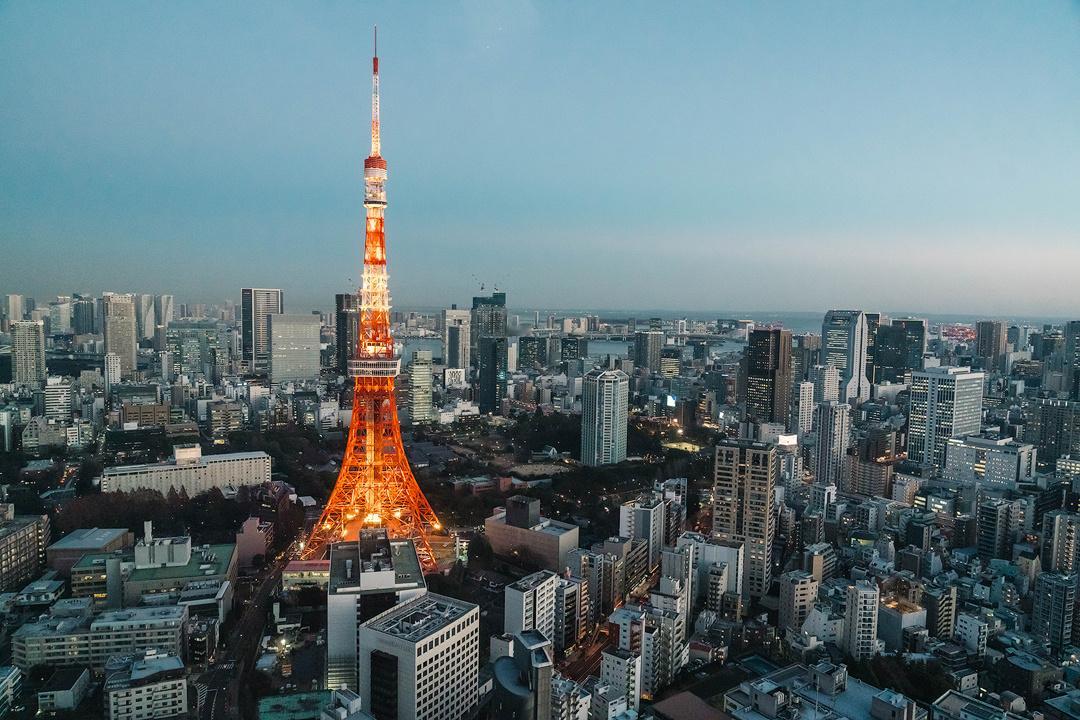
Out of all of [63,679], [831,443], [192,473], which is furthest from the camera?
[831,443]

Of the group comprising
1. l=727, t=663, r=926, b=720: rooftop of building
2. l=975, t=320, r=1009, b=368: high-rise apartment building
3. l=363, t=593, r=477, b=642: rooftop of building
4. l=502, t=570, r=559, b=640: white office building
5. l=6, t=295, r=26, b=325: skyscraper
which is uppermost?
l=6, t=295, r=26, b=325: skyscraper

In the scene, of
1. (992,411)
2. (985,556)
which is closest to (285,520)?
(985,556)

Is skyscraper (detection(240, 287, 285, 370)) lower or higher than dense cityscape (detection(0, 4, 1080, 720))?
higher

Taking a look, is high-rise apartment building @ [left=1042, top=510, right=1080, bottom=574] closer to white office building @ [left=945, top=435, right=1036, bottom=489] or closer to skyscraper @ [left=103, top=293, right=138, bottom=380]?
white office building @ [left=945, top=435, right=1036, bottom=489]

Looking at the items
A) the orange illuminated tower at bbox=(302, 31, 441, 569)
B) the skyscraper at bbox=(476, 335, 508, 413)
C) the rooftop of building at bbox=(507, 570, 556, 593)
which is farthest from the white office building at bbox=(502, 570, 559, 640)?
the skyscraper at bbox=(476, 335, 508, 413)

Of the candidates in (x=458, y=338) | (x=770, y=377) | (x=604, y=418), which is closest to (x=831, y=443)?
(x=604, y=418)

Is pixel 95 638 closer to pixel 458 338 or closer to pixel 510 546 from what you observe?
pixel 510 546

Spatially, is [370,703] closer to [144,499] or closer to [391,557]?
[391,557]
